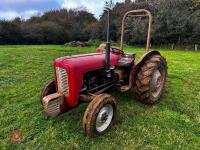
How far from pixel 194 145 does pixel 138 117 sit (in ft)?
3.65

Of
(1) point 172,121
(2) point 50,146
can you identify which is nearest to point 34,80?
(2) point 50,146

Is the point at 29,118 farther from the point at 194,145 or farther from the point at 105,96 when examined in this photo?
the point at 194,145

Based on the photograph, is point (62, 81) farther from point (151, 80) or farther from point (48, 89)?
point (151, 80)

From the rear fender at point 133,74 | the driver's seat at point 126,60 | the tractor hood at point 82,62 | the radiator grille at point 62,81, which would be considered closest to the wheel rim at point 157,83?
the rear fender at point 133,74

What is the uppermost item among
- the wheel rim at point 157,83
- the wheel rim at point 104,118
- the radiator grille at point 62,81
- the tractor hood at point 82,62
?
the tractor hood at point 82,62

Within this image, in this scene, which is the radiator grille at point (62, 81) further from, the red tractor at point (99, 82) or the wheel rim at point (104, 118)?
the wheel rim at point (104, 118)

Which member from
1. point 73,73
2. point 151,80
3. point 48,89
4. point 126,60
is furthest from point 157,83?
point 48,89

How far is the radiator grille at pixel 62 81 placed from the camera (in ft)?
14.7

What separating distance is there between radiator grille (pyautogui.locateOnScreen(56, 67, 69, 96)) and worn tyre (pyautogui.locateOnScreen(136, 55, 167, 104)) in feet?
4.94

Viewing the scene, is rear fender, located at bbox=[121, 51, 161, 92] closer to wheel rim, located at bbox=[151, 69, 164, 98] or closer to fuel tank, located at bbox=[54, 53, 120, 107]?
wheel rim, located at bbox=[151, 69, 164, 98]

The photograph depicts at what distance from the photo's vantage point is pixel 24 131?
475cm

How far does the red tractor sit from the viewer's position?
14.2 ft

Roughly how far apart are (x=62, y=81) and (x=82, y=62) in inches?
17.8

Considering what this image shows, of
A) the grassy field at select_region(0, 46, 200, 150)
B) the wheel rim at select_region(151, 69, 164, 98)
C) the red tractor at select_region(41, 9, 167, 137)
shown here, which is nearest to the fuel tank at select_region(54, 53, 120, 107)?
the red tractor at select_region(41, 9, 167, 137)
